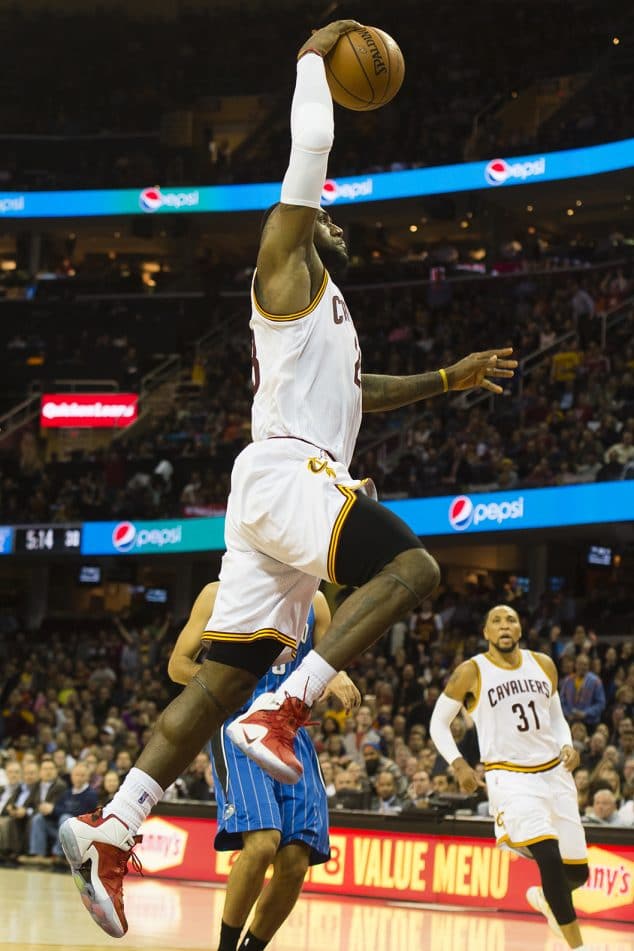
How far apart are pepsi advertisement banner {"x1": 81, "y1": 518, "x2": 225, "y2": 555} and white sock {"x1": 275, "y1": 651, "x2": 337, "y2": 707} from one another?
2330 cm

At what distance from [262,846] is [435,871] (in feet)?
25.5

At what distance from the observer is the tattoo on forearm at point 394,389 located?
241 inches

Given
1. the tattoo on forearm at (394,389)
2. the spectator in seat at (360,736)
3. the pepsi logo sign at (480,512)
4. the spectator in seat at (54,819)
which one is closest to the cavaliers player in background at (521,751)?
the tattoo on forearm at (394,389)

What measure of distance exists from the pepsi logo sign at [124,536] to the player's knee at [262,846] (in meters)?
23.5

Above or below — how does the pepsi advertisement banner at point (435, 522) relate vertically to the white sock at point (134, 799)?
above

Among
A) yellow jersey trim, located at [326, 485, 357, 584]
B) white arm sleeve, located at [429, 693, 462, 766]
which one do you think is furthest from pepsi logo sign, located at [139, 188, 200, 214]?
yellow jersey trim, located at [326, 485, 357, 584]

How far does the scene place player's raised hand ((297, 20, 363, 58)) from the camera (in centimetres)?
552

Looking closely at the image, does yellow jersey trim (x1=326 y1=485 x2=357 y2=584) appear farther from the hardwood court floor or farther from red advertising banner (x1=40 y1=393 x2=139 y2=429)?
red advertising banner (x1=40 y1=393 x2=139 y2=429)

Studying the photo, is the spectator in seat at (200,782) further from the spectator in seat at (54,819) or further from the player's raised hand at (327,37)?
the player's raised hand at (327,37)

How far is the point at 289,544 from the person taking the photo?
5102 mm

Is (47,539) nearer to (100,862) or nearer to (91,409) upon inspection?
(91,409)

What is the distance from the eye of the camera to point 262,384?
541cm

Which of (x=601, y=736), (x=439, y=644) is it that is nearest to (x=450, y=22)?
(x=439, y=644)

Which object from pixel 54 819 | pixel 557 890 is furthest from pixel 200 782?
pixel 557 890
